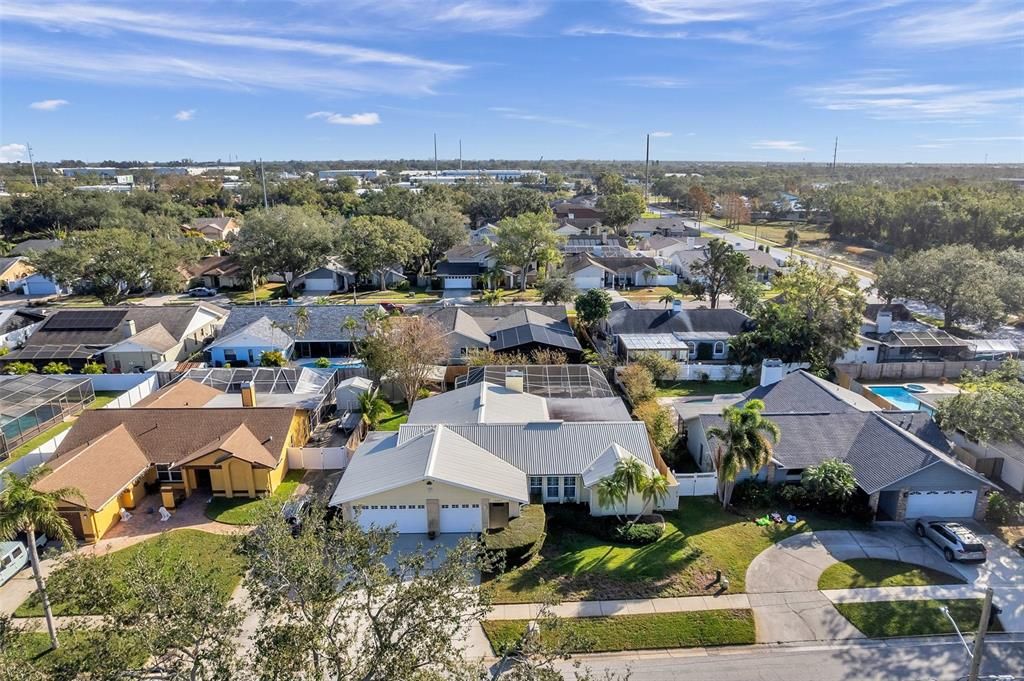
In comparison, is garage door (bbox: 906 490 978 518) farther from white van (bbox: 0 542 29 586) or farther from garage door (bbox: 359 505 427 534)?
white van (bbox: 0 542 29 586)

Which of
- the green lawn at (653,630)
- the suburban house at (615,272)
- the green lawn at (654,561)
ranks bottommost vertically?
the green lawn at (653,630)

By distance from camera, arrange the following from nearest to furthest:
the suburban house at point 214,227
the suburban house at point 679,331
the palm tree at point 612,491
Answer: the palm tree at point 612,491 → the suburban house at point 679,331 → the suburban house at point 214,227

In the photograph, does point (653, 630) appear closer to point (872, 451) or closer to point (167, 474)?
point (872, 451)

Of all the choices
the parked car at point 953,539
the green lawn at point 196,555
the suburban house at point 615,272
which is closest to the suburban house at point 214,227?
the suburban house at point 615,272

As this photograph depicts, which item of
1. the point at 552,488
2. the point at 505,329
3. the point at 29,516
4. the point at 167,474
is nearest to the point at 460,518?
the point at 552,488

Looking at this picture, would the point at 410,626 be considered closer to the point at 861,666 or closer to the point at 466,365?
the point at 861,666

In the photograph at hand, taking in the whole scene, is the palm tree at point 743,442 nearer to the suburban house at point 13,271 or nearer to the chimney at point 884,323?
the chimney at point 884,323
